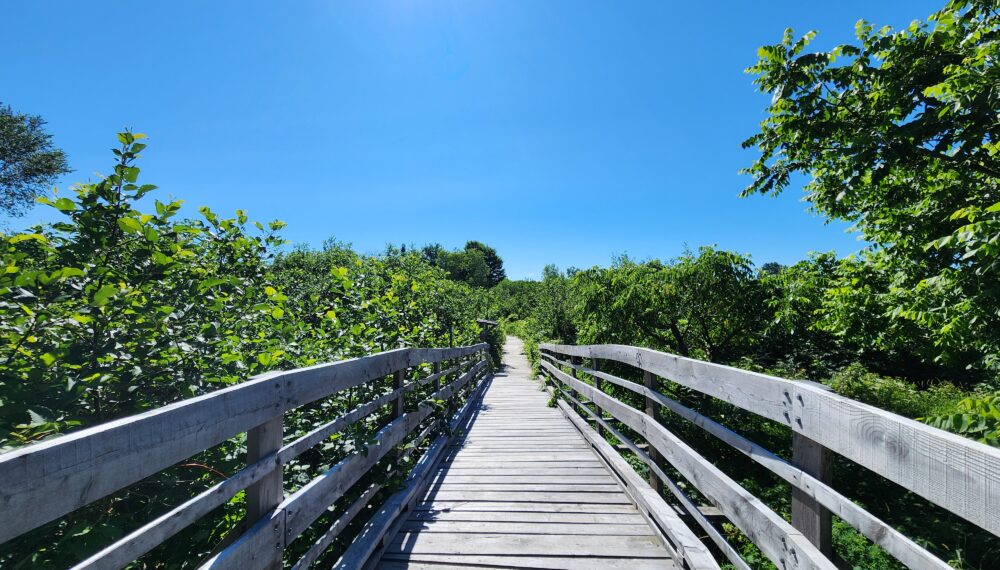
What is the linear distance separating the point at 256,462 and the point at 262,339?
108 centimetres

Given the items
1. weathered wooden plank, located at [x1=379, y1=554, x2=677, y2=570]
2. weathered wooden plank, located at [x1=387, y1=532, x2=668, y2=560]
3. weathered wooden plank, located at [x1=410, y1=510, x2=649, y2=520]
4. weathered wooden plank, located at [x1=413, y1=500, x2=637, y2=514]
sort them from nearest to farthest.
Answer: weathered wooden plank, located at [x1=379, y1=554, x2=677, y2=570] < weathered wooden plank, located at [x1=387, y1=532, x2=668, y2=560] < weathered wooden plank, located at [x1=410, y1=510, x2=649, y2=520] < weathered wooden plank, located at [x1=413, y1=500, x2=637, y2=514]

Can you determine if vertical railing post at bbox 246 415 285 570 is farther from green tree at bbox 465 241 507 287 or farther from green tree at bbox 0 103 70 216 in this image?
green tree at bbox 465 241 507 287

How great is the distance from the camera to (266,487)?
1534 millimetres

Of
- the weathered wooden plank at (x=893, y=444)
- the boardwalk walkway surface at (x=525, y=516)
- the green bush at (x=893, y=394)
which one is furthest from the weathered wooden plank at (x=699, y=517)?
the green bush at (x=893, y=394)

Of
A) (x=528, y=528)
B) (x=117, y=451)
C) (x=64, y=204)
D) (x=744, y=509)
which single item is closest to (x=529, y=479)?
(x=528, y=528)

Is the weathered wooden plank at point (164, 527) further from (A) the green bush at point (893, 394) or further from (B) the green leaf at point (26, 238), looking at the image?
(A) the green bush at point (893, 394)

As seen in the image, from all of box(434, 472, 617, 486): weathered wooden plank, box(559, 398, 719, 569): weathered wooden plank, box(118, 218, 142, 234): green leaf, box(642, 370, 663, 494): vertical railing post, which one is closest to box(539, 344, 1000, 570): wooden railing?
box(559, 398, 719, 569): weathered wooden plank

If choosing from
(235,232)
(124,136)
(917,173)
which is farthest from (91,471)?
(917,173)

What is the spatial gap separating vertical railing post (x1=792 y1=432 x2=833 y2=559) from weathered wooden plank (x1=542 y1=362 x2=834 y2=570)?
0.03 meters

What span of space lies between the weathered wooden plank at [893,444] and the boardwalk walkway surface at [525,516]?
1.31 m

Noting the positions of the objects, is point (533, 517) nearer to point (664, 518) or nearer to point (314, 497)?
point (664, 518)

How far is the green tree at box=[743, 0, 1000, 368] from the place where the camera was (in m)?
3.69

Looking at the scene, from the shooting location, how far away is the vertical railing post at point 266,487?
58.7 inches

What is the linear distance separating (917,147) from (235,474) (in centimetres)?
615
